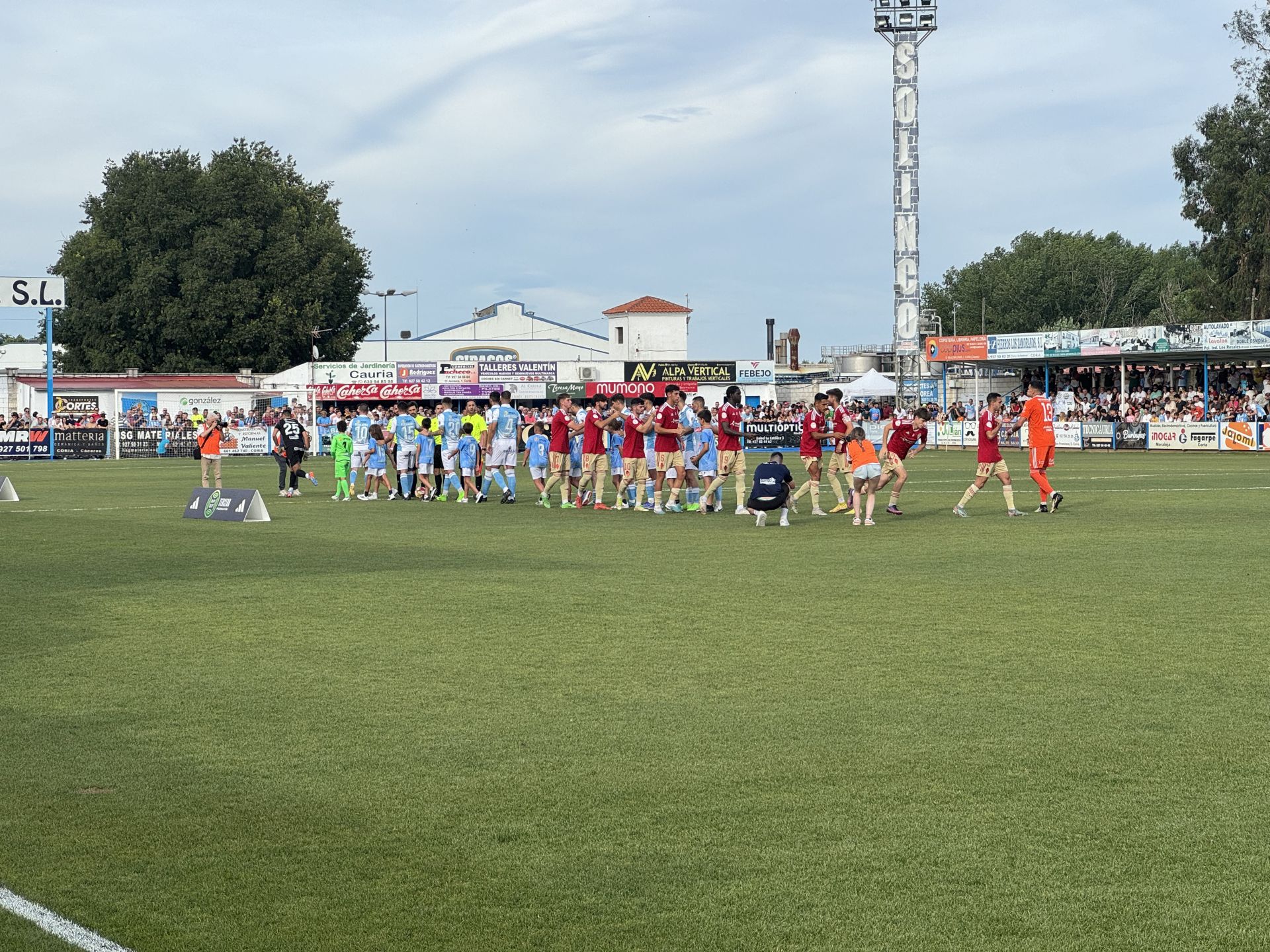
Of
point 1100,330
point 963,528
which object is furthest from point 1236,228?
point 963,528

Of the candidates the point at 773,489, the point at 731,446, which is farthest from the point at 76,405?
the point at 773,489

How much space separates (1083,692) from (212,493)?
1731 centimetres

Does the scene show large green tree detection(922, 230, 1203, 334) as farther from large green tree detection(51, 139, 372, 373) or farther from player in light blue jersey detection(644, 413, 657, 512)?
player in light blue jersey detection(644, 413, 657, 512)

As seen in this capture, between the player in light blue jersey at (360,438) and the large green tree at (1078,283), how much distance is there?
300 ft

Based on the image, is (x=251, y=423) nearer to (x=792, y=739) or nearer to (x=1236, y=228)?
(x=1236, y=228)

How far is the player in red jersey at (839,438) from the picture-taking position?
21531 millimetres

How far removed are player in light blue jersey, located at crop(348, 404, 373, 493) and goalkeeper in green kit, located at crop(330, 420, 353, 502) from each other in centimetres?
10

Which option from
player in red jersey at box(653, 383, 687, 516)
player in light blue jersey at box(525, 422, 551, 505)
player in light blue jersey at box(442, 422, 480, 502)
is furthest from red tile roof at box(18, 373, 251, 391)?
player in red jersey at box(653, 383, 687, 516)

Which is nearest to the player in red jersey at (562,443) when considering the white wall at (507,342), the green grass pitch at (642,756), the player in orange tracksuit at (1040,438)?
the player in orange tracksuit at (1040,438)

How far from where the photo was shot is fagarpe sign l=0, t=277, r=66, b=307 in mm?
52188

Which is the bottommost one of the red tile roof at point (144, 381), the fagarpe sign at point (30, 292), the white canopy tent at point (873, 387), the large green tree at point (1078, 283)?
the white canopy tent at point (873, 387)

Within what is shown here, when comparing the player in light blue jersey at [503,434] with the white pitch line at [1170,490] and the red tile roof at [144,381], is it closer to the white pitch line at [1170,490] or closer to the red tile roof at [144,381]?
the white pitch line at [1170,490]

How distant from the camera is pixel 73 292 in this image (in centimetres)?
8012

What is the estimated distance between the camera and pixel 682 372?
253 feet
